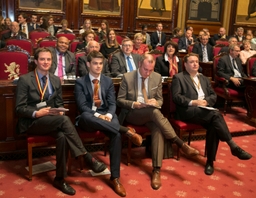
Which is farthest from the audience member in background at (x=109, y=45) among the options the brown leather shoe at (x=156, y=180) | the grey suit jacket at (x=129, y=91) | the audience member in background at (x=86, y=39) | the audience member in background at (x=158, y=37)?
the audience member in background at (x=158, y=37)

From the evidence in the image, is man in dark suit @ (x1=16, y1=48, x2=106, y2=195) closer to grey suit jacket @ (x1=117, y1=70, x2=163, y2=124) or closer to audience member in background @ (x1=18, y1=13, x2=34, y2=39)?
grey suit jacket @ (x1=117, y1=70, x2=163, y2=124)

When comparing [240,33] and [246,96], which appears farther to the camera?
[240,33]

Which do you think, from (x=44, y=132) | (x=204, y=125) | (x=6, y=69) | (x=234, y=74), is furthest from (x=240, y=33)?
(x=44, y=132)

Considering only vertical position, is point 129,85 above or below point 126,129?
above

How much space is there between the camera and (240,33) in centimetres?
968

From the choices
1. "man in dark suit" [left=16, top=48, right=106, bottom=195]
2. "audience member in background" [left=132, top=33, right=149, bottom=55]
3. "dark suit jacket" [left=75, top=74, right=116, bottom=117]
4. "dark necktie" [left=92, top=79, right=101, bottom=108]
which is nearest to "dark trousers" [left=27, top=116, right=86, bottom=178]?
"man in dark suit" [left=16, top=48, right=106, bottom=195]

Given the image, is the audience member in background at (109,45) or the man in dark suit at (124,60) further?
the audience member in background at (109,45)

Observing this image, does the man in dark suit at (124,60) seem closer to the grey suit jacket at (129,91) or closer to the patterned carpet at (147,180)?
the grey suit jacket at (129,91)

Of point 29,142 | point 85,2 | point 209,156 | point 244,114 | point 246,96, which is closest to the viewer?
point 29,142

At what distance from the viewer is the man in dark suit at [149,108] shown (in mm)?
3252

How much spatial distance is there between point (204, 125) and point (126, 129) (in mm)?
1028

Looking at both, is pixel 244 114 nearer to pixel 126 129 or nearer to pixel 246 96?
pixel 246 96

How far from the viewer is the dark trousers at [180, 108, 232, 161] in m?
3.47

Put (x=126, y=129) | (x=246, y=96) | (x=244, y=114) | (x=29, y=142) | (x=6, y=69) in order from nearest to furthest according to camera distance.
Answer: (x=29, y=142), (x=126, y=129), (x=6, y=69), (x=246, y=96), (x=244, y=114)
